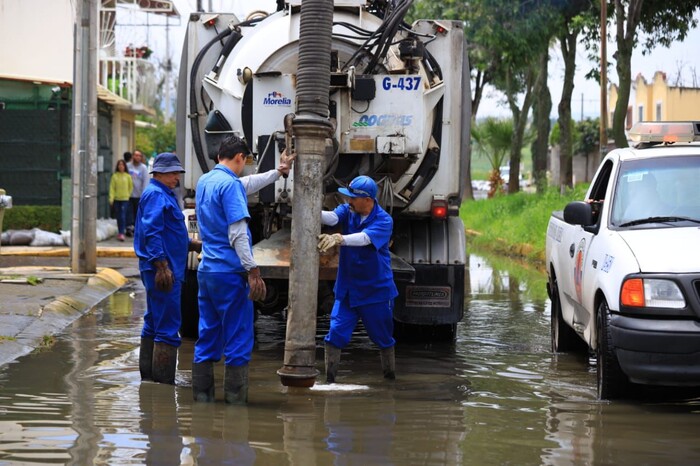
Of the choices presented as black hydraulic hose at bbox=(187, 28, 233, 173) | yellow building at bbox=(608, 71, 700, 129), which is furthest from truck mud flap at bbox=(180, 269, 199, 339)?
yellow building at bbox=(608, 71, 700, 129)

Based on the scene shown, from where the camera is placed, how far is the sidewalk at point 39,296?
10.6m

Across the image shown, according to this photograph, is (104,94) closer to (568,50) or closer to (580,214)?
(568,50)

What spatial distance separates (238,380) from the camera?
25.3 feet

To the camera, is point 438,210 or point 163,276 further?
point 438,210

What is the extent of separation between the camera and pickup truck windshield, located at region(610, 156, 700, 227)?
8.33 metres

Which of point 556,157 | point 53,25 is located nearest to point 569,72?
point 53,25

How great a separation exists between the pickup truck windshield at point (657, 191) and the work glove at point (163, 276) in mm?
3180

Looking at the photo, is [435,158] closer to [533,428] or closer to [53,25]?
[533,428]

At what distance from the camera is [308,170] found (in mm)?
7949

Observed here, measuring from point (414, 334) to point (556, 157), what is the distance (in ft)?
188

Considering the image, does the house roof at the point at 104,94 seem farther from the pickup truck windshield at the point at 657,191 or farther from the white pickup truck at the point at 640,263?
the pickup truck windshield at the point at 657,191

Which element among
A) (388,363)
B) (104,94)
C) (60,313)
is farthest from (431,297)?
(104,94)

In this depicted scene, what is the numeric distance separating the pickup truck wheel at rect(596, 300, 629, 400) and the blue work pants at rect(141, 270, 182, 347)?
9.85 ft

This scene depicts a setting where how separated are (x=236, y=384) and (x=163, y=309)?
1.10 meters
